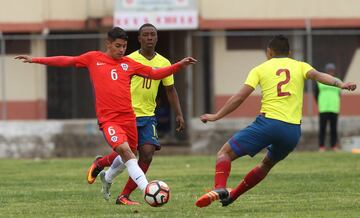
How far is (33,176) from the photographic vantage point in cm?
2084

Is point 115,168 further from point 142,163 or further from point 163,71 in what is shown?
point 163,71

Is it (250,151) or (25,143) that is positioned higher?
(250,151)

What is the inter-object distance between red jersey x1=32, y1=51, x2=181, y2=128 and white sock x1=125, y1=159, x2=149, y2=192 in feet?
2.21

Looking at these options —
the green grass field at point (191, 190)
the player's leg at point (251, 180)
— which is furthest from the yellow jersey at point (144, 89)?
the player's leg at point (251, 180)

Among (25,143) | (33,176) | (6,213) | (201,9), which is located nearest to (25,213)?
(6,213)

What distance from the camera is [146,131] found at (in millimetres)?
14570

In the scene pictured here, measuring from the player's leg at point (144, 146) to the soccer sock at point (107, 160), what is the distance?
0.56 meters

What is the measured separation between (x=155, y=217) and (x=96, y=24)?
18973 mm

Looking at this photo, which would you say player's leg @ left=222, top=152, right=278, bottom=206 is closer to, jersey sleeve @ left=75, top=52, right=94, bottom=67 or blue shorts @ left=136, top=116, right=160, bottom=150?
blue shorts @ left=136, top=116, right=160, bottom=150

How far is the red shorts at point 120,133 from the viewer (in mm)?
13461

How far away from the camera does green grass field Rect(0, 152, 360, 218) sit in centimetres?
1327

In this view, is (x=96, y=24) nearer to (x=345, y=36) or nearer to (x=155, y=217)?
(x=345, y=36)

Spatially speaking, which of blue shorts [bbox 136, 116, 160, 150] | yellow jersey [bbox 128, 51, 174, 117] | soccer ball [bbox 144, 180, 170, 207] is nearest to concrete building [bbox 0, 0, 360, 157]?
yellow jersey [bbox 128, 51, 174, 117]

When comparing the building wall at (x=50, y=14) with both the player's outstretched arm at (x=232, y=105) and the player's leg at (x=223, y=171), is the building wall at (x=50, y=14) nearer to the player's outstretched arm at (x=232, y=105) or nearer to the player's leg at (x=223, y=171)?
the player's leg at (x=223, y=171)
